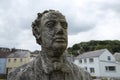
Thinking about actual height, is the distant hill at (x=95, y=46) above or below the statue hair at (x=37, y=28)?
above

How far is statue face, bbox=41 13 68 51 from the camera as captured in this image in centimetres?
283

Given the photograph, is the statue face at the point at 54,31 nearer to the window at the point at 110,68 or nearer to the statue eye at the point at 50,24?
the statue eye at the point at 50,24

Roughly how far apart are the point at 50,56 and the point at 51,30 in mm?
342

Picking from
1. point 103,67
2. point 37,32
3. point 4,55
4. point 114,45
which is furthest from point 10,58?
point 37,32

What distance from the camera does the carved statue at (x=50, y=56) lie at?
112 inches

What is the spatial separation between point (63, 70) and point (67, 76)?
105 millimetres

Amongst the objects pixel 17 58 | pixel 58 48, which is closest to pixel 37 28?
pixel 58 48

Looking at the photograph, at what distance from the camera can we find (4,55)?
62.6 meters

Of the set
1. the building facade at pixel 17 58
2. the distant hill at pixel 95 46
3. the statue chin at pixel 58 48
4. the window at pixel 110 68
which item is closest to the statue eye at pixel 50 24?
the statue chin at pixel 58 48

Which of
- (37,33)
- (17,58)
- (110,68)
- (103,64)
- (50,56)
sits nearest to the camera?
(50,56)

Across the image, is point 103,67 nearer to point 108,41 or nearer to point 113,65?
point 113,65

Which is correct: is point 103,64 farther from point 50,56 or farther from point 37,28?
point 50,56

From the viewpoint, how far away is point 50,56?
2910mm

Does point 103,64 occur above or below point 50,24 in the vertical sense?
below
